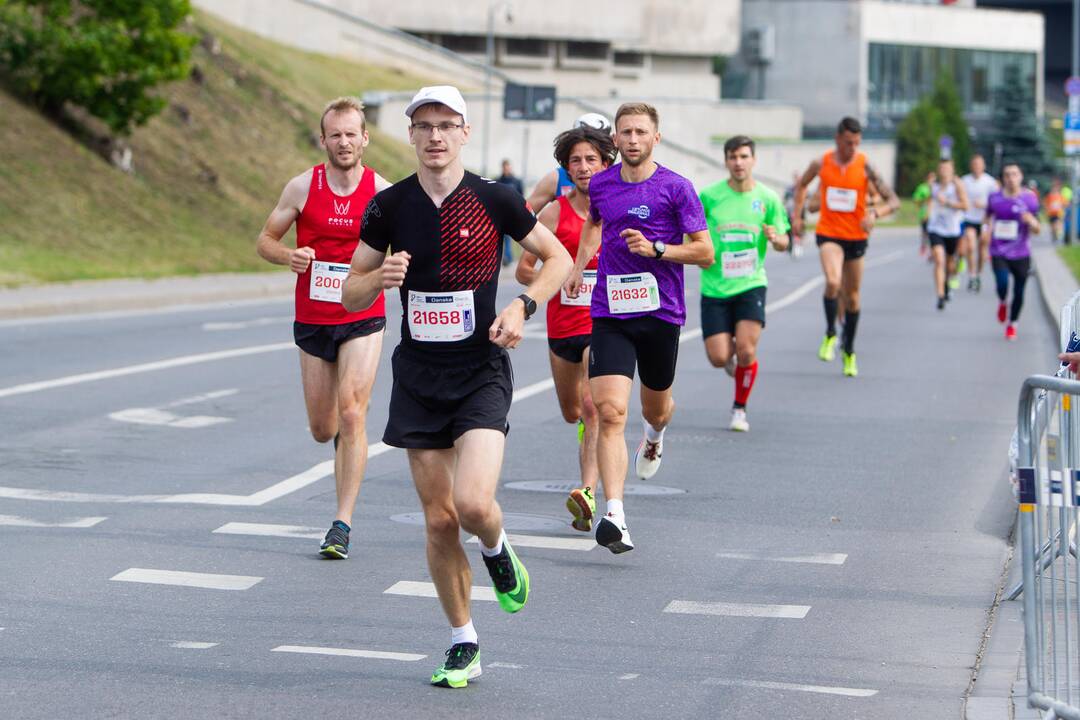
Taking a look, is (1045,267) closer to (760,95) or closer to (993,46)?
(760,95)

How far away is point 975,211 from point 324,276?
21385mm

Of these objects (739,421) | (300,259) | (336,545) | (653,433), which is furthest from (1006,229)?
(336,545)

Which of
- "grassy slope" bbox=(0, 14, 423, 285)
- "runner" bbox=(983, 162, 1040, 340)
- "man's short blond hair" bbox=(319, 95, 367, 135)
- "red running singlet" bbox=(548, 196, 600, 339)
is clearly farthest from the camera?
"grassy slope" bbox=(0, 14, 423, 285)

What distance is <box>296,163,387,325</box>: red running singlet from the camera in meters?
9.07

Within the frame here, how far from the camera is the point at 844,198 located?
17219mm

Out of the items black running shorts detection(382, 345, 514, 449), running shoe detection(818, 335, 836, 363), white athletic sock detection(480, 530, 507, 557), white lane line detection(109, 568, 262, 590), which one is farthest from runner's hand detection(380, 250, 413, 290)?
running shoe detection(818, 335, 836, 363)

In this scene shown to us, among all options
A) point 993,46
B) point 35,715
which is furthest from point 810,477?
point 993,46

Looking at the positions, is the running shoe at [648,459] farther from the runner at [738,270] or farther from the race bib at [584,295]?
the runner at [738,270]

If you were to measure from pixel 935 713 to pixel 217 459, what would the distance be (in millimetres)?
6437

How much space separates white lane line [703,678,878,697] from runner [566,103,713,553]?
239 centimetres

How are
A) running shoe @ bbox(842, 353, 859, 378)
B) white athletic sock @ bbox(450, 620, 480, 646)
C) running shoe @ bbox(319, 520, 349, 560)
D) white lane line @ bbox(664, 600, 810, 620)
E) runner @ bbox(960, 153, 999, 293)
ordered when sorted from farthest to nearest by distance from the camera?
runner @ bbox(960, 153, 999, 293)
running shoe @ bbox(842, 353, 859, 378)
running shoe @ bbox(319, 520, 349, 560)
white lane line @ bbox(664, 600, 810, 620)
white athletic sock @ bbox(450, 620, 480, 646)

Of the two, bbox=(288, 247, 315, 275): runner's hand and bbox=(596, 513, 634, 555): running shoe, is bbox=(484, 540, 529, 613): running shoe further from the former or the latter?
bbox=(288, 247, 315, 275): runner's hand

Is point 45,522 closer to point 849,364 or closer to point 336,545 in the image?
point 336,545

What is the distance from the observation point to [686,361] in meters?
19.0
